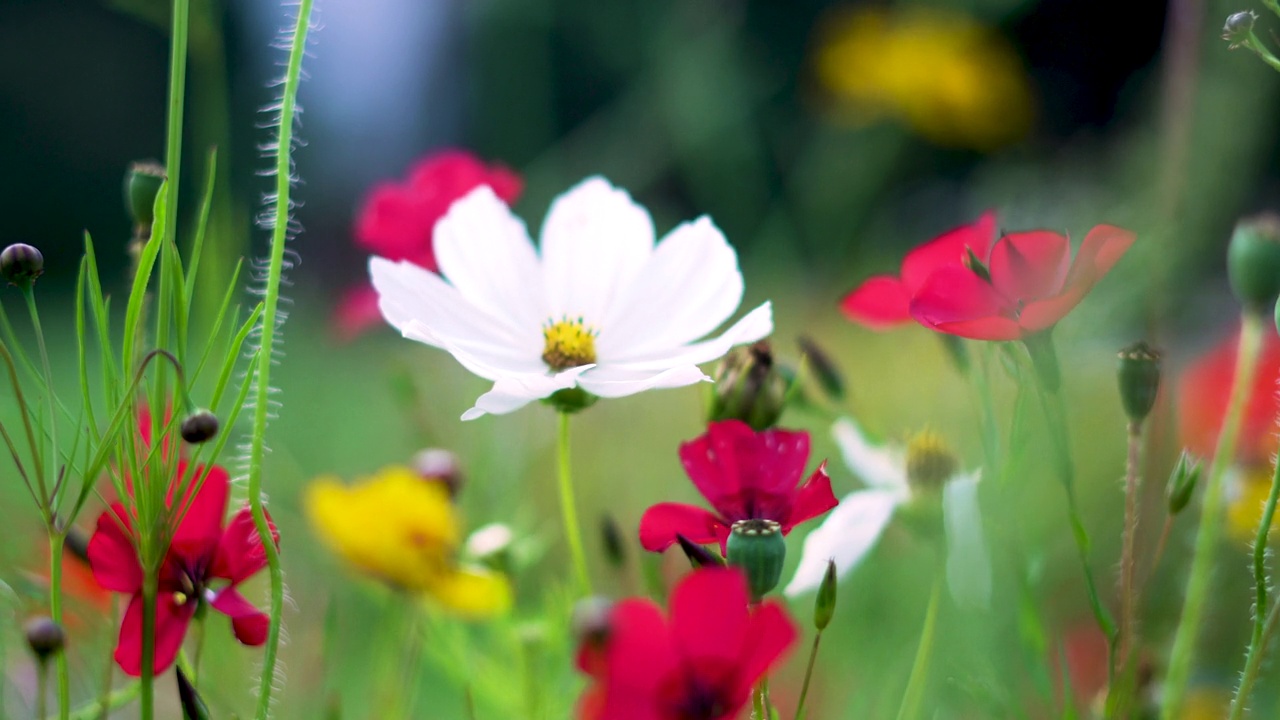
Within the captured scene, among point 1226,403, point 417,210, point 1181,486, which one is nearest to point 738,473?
point 1181,486

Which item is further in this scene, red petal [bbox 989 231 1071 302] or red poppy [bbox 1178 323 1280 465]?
red poppy [bbox 1178 323 1280 465]

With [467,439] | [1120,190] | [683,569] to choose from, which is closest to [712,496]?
[683,569]

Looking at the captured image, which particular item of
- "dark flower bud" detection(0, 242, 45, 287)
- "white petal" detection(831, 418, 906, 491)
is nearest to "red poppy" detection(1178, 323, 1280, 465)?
"white petal" detection(831, 418, 906, 491)

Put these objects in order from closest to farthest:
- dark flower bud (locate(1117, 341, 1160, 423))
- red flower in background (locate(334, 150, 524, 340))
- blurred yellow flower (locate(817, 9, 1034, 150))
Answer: dark flower bud (locate(1117, 341, 1160, 423))
red flower in background (locate(334, 150, 524, 340))
blurred yellow flower (locate(817, 9, 1034, 150))

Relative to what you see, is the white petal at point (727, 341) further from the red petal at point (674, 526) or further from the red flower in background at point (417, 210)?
the red flower in background at point (417, 210)

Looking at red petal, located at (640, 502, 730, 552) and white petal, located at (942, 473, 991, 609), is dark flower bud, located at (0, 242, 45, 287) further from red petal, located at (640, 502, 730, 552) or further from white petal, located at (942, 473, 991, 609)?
white petal, located at (942, 473, 991, 609)

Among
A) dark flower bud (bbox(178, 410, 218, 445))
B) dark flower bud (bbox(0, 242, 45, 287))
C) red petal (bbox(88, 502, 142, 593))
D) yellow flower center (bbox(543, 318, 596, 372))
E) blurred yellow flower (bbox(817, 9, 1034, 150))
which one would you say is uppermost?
blurred yellow flower (bbox(817, 9, 1034, 150))

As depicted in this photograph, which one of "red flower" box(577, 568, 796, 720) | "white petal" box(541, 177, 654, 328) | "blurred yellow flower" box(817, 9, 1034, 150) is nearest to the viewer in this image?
"red flower" box(577, 568, 796, 720)

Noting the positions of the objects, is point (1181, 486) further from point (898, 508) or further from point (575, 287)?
point (575, 287)

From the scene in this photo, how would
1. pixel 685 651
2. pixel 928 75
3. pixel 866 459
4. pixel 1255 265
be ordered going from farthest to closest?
pixel 928 75 → pixel 866 459 → pixel 1255 265 → pixel 685 651
